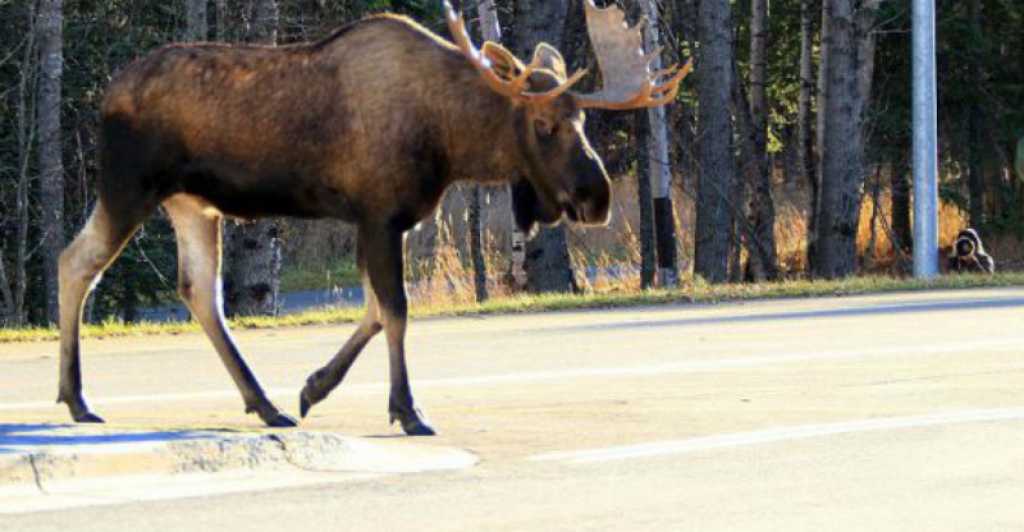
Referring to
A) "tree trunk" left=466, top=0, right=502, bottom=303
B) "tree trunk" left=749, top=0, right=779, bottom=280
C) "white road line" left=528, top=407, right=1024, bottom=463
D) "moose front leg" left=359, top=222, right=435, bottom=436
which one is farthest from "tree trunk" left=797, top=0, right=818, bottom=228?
"moose front leg" left=359, top=222, right=435, bottom=436

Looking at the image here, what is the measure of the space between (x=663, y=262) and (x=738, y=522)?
71.1 ft

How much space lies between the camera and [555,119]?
33.5ft

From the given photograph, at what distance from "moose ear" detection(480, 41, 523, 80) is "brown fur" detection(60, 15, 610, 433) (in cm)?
10

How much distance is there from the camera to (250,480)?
350 inches

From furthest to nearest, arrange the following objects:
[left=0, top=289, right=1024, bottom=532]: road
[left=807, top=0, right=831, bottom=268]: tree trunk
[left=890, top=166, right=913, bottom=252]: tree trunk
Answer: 1. [left=890, top=166, right=913, bottom=252]: tree trunk
2. [left=807, top=0, right=831, bottom=268]: tree trunk
3. [left=0, top=289, right=1024, bottom=532]: road

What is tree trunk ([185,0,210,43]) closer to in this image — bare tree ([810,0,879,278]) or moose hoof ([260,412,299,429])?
bare tree ([810,0,879,278])

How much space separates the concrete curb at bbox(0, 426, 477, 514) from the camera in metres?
8.48

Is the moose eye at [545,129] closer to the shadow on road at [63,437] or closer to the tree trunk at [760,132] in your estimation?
the shadow on road at [63,437]

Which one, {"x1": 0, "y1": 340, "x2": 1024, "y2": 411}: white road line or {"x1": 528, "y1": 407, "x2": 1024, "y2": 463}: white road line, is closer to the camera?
{"x1": 528, "y1": 407, "x2": 1024, "y2": 463}: white road line

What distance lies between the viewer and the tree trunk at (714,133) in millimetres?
28922

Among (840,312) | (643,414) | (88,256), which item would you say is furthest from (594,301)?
(88,256)

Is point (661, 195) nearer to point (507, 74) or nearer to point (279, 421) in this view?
point (507, 74)

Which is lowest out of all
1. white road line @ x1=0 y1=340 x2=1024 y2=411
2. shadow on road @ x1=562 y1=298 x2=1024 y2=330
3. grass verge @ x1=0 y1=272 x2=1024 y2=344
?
white road line @ x1=0 y1=340 x2=1024 y2=411

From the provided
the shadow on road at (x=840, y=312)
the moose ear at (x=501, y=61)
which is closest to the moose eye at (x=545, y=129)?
the moose ear at (x=501, y=61)
